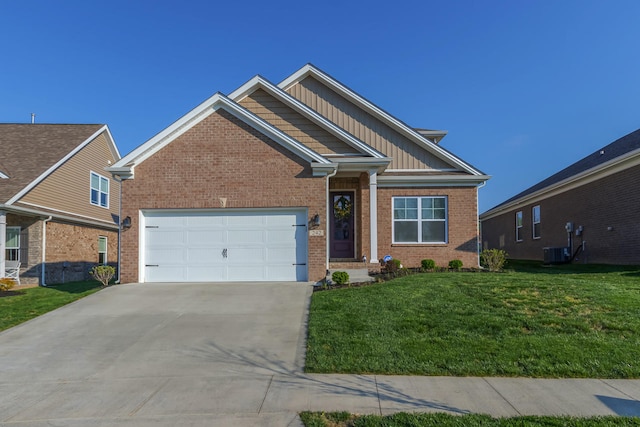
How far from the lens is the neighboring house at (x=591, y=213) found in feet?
53.2

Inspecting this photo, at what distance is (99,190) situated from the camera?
72.4ft

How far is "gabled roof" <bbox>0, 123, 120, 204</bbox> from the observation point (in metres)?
16.9

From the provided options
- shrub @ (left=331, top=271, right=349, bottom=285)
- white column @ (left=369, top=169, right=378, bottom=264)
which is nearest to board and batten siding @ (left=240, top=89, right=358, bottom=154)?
white column @ (left=369, top=169, right=378, bottom=264)

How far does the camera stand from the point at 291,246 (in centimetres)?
1303

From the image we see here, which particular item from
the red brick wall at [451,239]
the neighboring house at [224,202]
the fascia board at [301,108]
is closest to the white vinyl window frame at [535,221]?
the red brick wall at [451,239]

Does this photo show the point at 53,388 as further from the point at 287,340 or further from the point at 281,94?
the point at 281,94

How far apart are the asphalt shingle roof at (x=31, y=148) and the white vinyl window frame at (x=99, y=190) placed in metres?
2.07

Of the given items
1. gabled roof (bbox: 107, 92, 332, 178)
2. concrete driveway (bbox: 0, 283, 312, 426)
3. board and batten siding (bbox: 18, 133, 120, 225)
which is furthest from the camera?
board and batten siding (bbox: 18, 133, 120, 225)

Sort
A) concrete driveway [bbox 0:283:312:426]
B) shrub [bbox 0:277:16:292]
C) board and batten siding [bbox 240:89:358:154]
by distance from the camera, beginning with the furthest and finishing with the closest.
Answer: board and batten siding [bbox 240:89:358:154]
shrub [bbox 0:277:16:292]
concrete driveway [bbox 0:283:312:426]

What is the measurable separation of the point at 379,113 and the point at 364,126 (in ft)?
2.45

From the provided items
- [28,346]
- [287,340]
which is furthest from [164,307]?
[287,340]

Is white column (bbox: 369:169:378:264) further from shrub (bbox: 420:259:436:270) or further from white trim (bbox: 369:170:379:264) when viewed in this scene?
shrub (bbox: 420:259:436:270)

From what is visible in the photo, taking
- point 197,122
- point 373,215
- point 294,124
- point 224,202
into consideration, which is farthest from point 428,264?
point 197,122

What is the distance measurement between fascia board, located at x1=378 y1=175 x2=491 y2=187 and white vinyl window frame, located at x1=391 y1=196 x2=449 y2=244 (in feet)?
1.58
